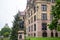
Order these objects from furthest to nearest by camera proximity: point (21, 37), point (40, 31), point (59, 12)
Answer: point (40, 31)
point (21, 37)
point (59, 12)

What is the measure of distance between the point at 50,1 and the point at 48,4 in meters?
1.29

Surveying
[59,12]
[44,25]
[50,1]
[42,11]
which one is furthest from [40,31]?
[59,12]

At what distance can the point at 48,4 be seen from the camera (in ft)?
182

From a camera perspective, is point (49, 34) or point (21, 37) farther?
point (49, 34)

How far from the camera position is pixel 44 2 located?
180ft

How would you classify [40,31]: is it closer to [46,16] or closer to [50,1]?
[46,16]

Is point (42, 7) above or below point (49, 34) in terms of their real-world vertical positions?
above

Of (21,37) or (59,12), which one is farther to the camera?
(21,37)

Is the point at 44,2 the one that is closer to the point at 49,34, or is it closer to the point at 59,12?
the point at 49,34

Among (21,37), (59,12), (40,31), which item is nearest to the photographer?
(59,12)

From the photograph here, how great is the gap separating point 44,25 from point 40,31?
2.17 metres

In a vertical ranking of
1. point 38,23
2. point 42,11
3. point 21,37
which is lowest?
point 21,37

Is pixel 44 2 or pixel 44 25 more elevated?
pixel 44 2

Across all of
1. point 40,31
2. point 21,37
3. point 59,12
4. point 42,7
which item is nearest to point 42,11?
point 42,7
